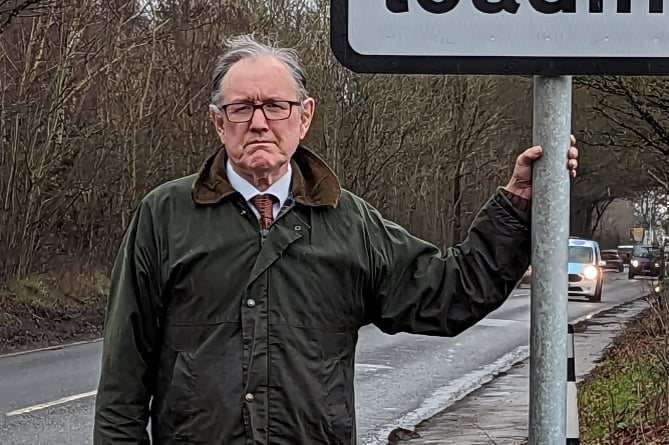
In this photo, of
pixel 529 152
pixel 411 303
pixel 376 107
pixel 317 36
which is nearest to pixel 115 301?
pixel 411 303

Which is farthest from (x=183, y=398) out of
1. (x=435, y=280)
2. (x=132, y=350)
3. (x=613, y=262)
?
(x=613, y=262)

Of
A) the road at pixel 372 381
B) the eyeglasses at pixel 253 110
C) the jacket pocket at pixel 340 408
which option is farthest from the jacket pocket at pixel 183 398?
the road at pixel 372 381

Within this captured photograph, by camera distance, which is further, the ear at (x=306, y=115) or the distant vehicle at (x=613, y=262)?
the distant vehicle at (x=613, y=262)

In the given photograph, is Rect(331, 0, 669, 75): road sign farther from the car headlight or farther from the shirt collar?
the car headlight

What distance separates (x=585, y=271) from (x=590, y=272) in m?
0.14

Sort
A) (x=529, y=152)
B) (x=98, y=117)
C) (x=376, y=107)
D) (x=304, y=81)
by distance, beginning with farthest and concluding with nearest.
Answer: (x=376, y=107) < (x=98, y=117) < (x=304, y=81) < (x=529, y=152)

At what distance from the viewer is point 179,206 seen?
9.02ft

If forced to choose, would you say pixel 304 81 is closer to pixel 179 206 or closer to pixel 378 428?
pixel 179 206

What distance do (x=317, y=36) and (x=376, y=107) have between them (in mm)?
3940

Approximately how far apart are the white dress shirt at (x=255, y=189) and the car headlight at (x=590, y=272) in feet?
89.0

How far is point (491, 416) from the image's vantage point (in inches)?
412

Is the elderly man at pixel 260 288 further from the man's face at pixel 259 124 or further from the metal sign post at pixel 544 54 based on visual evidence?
the metal sign post at pixel 544 54

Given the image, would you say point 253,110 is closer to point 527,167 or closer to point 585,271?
point 527,167

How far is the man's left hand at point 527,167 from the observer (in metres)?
2.16
